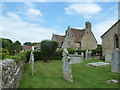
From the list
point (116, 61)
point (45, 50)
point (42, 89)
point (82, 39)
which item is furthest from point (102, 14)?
point (82, 39)

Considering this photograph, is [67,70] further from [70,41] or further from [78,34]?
[78,34]

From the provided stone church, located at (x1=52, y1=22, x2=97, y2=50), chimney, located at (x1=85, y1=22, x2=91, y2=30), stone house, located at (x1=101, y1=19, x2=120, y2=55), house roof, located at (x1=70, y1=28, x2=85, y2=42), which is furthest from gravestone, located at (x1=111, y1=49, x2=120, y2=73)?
chimney, located at (x1=85, y1=22, x2=91, y2=30)

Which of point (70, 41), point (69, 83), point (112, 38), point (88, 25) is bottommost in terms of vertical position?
point (69, 83)

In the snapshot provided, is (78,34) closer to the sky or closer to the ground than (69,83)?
closer to the sky

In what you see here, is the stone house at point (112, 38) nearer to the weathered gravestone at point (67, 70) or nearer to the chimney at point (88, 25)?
the chimney at point (88, 25)

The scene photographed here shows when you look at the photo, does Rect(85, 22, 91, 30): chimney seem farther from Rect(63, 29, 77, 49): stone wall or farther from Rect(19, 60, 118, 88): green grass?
Rect(19, 60, 118, 88): green grass

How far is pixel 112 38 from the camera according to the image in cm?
2016

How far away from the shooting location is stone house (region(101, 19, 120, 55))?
1936cm

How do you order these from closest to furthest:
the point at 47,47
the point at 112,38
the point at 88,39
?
the point at 47,47, the point at 112,38, the point at 88,39

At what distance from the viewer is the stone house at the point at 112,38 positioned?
19.4m

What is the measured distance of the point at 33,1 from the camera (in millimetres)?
10508

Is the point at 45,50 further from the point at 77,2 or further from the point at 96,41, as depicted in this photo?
the point at 96,41

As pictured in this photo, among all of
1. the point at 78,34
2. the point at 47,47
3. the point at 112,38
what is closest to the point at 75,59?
the point at 47,47

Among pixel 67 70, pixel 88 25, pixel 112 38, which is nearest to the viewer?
pixel 67 70
